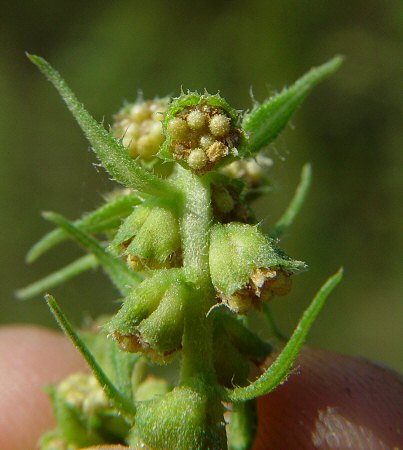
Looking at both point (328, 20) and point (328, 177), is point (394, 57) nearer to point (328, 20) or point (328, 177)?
point (328, 20)

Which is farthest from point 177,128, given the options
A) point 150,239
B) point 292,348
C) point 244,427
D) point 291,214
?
point 244,427

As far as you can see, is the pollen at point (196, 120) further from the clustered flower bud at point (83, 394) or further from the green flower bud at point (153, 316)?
the clustered flower bud at point (83, 394)

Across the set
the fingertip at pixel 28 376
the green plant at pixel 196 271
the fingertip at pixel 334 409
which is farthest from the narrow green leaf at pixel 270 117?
the fingertip at pixel 28 376

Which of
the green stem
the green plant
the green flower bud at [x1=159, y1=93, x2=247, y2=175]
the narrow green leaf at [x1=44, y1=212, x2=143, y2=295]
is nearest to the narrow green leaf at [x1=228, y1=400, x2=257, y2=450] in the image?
the green plant

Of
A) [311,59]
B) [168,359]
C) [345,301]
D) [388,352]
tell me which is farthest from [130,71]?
[168,359]

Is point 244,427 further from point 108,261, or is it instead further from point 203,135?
point 203,135

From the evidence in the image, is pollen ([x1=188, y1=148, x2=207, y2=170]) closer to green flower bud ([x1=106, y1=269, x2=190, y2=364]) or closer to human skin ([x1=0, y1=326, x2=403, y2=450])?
green flower bud ([x1=106, y1=269, x2=190, y2=364])

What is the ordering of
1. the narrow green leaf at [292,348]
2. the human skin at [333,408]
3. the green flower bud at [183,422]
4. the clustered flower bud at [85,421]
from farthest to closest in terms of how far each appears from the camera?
the clustered flower bud at [85,421] < the human skin at [333,408] < the green flower bud at [183,422] < the narrow green leaf at [292,348]
